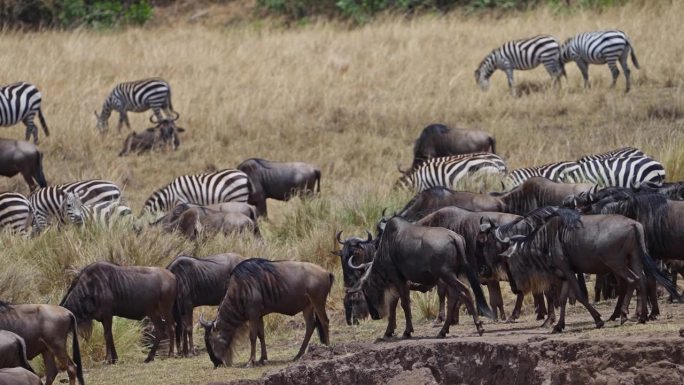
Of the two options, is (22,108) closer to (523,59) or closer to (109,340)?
(523,59)

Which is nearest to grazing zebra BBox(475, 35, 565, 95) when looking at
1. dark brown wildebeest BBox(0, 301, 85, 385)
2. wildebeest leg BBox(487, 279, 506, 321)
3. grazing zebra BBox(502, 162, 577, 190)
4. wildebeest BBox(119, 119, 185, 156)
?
wildebeest BBox(119, 119, 185, 156)

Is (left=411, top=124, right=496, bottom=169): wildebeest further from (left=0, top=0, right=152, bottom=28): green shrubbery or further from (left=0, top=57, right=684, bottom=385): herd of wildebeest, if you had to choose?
(left=0, top=0, right=152, bottom=28): green shrubbery

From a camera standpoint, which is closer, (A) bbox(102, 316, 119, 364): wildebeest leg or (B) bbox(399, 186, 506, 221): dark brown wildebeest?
(A) bbox(102, 316, 119, 364): wildebeest leg

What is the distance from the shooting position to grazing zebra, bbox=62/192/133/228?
16016 mm

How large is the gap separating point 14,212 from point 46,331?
270 inches

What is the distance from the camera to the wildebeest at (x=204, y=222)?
50.4ft

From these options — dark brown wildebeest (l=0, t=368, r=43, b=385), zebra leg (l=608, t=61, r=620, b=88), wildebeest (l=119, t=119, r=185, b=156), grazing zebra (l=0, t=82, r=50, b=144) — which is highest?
zebra leg (l=608, t=61, r=620, b=88)

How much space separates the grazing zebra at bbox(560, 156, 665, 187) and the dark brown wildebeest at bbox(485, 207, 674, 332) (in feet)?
19.3

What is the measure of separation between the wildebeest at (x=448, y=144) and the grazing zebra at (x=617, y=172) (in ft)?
10.1

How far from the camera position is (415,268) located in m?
11.0

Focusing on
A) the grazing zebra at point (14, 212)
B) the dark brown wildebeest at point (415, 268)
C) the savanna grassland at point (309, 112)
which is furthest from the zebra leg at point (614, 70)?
the dark brown wildebeest at point (415, 268)

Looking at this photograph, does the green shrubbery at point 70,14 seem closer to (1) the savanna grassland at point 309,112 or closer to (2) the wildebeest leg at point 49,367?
(1) the savanna grassland at point 309,112

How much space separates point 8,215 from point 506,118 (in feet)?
32.5

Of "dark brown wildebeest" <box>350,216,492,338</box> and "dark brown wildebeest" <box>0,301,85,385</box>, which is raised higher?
"dark brown wildebeest" <box>350,216,492,338</box>
